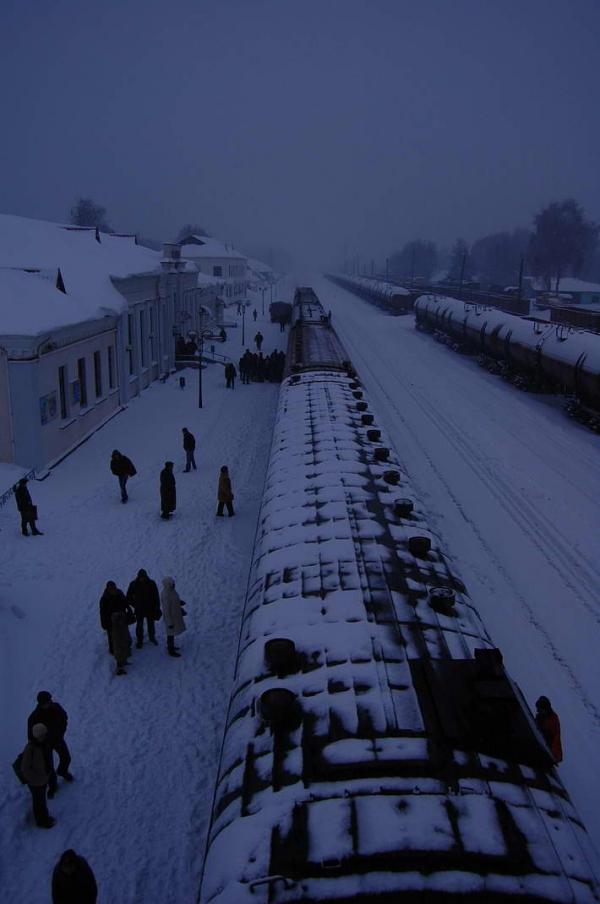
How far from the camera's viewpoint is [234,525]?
583 inches

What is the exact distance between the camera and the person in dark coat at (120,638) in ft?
29.7

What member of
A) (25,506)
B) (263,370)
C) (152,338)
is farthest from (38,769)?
(263,370)

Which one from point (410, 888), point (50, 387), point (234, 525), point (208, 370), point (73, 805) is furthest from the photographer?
point (208, 370)

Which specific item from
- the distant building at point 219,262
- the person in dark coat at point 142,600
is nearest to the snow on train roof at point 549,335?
the person in dark coat at point 142,600

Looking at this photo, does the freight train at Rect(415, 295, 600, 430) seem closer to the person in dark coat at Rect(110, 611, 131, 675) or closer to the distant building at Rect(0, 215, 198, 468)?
the distant building at Rect(0, 215, 198, 468)

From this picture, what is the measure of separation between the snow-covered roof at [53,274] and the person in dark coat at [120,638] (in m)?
9.86

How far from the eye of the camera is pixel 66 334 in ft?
61.3

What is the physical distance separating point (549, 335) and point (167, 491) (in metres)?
21.2

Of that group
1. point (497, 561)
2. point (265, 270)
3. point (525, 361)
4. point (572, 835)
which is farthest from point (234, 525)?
point (265, 270)

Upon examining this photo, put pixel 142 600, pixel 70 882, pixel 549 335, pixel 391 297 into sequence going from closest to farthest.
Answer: pixel 70 882, pixel 142 600, pixel 549 335, pixel 391 297

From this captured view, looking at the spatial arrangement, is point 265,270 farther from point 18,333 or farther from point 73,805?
Answer: point 73,805

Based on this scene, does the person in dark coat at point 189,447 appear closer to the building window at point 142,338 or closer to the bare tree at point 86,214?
the building window at point 142,338

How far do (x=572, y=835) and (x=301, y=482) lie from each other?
21.9 ft

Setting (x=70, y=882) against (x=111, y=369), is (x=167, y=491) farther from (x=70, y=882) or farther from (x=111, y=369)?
(x=111, y=369)
